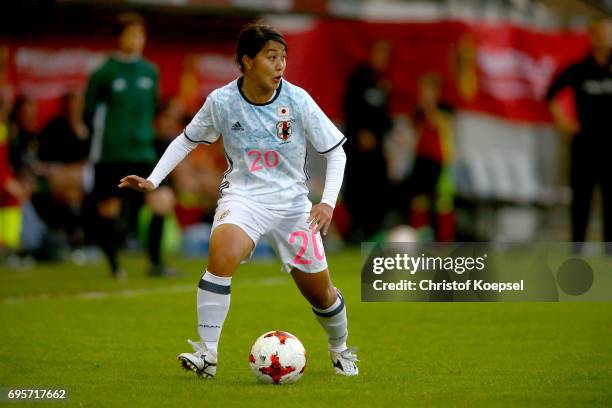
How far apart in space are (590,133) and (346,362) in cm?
867

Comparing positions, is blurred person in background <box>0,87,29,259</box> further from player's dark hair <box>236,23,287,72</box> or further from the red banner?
player's dark hair <box>236,23,287,72</box>

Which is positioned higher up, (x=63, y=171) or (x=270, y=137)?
(x=63, y=171)

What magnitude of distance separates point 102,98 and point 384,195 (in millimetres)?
6755

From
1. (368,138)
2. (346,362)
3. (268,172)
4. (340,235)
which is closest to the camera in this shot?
(268,172)

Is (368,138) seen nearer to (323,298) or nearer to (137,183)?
(323,298)

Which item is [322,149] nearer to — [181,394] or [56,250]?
[181,394]

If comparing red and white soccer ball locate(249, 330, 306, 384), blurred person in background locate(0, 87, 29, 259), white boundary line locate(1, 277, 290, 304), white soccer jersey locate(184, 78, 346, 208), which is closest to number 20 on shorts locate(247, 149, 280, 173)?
white soccer jersey locate(184, 78, 346, 208)

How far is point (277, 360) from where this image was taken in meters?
7.33

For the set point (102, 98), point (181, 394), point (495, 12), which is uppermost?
point (495, 12)

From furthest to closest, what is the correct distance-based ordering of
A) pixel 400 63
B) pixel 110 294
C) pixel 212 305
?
pixel 400 63
pixel 110 294
pixel 212 305

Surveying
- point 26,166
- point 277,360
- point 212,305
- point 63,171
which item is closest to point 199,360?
point 212,305

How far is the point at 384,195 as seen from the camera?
20.1 m

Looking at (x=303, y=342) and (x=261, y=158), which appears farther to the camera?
(x=303, y=342)

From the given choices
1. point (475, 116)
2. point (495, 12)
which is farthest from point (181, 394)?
point (495, 12)
